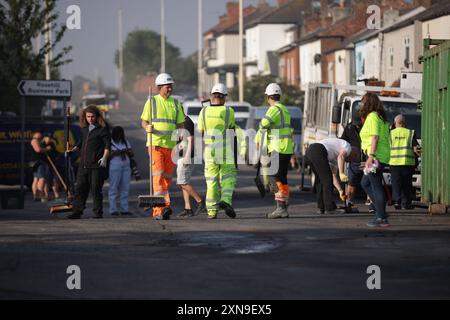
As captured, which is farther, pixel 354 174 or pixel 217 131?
pixel 354 174

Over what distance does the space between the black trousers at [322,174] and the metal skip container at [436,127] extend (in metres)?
1.52

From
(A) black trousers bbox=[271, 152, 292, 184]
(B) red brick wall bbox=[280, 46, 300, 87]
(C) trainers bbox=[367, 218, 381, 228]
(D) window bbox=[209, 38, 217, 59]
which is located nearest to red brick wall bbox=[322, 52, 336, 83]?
(B) red brick wall bbox=[280, 46, 300, 87]

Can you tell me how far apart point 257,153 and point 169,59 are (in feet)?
573

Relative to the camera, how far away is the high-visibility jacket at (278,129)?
17.0m

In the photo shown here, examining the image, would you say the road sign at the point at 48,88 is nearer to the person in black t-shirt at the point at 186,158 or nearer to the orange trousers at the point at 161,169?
the person in black t-shirt at the point at 186,158

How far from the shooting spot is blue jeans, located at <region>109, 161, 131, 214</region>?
1972 cm

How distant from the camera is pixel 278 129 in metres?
17.2

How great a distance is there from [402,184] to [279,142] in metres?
4.11

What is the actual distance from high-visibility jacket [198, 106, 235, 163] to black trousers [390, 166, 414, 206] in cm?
465

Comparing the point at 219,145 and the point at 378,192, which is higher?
the point at 219,145

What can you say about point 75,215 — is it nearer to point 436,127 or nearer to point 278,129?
point 278,129

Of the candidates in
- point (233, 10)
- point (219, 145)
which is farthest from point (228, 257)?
point (233, 10)

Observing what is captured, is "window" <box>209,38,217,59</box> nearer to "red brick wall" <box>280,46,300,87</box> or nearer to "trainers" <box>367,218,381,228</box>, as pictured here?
"red brick wall" <box>280,46,300,87</box>
